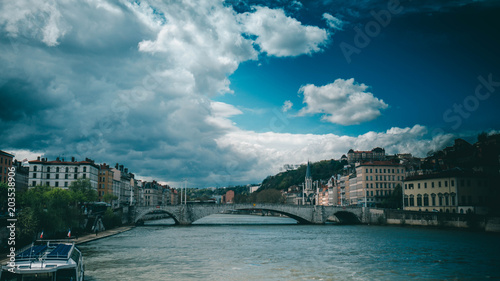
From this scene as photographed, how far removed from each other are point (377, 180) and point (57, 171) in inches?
3029

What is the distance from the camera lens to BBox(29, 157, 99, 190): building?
92.2m

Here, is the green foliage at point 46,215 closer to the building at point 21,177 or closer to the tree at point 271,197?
the building at point 21,177

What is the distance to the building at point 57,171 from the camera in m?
92.2

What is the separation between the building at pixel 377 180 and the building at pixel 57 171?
6672cm

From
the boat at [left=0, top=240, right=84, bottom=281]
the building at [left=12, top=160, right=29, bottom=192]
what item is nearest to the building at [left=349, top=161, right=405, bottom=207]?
the building at [left=12, top=160, right=29, bottom=192]

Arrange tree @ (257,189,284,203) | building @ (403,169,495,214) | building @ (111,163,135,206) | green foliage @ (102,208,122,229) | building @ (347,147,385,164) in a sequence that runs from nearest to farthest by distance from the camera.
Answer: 1. green foliage @ (102,208,122,229)
2. building @ (403,169,495,214)
3. building @ (111,163,135,206)
4. tree @ (257,189,284,203)
5. building @ (347,147,385,164)

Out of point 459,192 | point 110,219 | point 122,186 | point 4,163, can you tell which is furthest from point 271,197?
point 4,163

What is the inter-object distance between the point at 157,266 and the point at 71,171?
238ft

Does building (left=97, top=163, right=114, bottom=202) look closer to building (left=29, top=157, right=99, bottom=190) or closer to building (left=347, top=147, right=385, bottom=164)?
building (left=29, top=157, right=99, bottom=190)

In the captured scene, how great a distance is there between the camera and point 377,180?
343ft

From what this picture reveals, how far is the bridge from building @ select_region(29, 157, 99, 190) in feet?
61.1

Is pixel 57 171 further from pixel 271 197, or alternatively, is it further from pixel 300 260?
pixel 271 197

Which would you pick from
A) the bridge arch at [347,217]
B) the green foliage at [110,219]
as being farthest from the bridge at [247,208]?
the green foliage at [110,219]

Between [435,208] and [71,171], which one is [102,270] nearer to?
[435,208]
